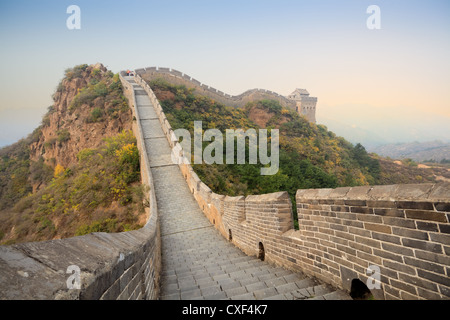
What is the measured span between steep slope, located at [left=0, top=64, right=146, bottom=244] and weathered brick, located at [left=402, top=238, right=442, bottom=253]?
889 centimetres

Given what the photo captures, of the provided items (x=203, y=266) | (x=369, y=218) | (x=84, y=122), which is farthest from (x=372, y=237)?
Answer: (x=84, y=122)

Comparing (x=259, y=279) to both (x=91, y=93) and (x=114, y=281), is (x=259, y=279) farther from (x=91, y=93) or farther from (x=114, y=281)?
(x=91, y=93)

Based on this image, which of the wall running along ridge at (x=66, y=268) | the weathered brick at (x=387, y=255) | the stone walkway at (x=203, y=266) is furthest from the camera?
the stone walkway at (x=203, y=266)

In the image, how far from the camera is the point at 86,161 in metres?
16.0

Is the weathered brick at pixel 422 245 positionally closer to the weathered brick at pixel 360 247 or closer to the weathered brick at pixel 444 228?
the weathered brick at pixel 444 228

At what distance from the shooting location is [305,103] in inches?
1889

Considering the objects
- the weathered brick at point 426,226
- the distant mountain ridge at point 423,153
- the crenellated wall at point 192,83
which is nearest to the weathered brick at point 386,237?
the weathered brick at point 426,226

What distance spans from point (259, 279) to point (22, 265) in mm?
3441

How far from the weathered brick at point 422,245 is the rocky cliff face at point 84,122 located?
19469mm

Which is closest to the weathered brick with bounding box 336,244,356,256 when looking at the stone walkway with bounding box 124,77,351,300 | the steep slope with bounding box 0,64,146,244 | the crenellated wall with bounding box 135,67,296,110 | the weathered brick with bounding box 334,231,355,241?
the weathered brick with bounding box 334,231,355,241

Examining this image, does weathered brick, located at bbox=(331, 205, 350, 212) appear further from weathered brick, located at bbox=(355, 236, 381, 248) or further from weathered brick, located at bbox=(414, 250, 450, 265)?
weathered brick, located at bbox=(414, 250, 450, 265)

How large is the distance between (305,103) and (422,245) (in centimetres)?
4957

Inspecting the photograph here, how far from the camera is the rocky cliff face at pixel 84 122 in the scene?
65.2ft

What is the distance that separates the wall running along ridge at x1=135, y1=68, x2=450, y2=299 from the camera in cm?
194
